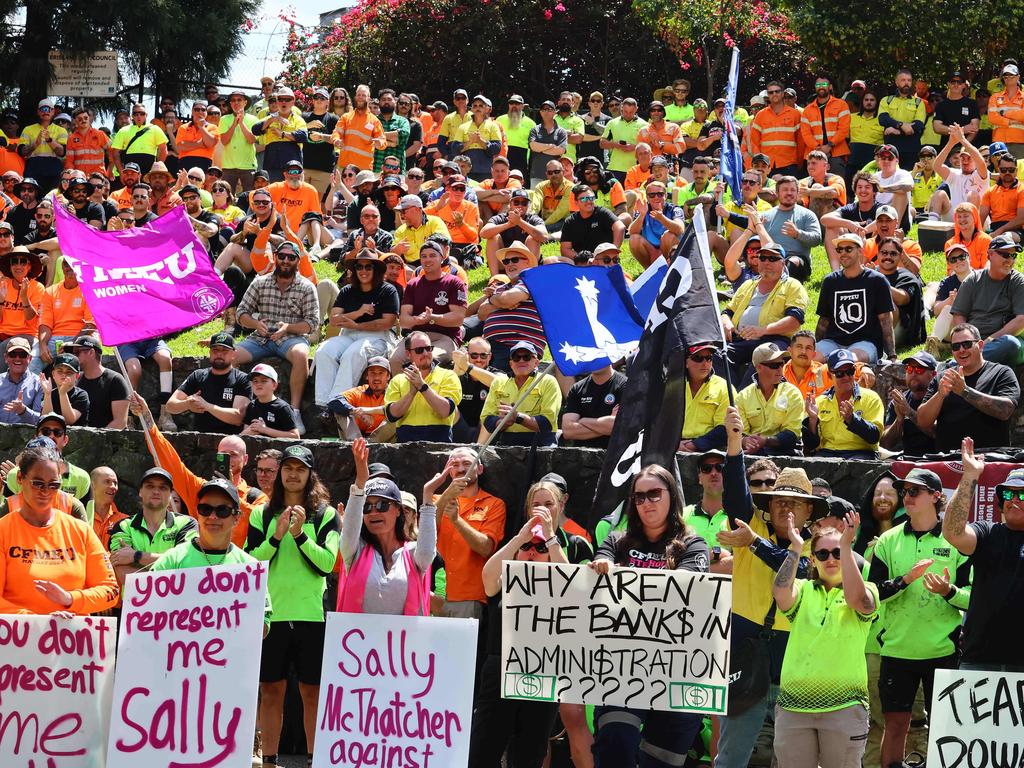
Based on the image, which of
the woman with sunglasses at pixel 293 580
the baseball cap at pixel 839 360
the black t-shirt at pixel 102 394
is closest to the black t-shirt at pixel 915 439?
the baseball cap at pixel 839 360

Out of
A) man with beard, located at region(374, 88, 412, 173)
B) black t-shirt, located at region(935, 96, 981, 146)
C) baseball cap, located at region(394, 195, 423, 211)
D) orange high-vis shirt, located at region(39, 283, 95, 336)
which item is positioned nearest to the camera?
orange high-vis shirt, located at region(39, 283, 95, 336)

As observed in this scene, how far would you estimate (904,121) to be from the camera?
20.3 m

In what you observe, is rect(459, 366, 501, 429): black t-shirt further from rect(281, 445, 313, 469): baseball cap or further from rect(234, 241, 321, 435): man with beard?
rect(281, 445, 313, 469): baseball cap

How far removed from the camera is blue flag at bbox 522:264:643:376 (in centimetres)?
924

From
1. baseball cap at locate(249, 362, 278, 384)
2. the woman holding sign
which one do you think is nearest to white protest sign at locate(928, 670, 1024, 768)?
the woman holding sign

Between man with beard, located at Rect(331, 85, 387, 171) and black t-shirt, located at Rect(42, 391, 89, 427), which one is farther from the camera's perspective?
man with beard, located at Rect(331, 85, 387, 171)

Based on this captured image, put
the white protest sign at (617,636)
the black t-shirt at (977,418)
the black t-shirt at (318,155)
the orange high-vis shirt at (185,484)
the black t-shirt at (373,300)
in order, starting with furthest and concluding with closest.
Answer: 1. the black t-shirt at (318,155)
2. the black t-shirt at (373,300)
3. the black t-shirt at (977,418)
4. the orange high-vis shirt at (185,484)
5. the white protest sign at (617,636)

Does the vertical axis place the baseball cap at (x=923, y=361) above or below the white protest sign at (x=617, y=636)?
above

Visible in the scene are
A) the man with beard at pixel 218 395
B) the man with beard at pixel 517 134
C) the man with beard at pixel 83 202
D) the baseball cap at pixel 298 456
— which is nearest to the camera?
the baseball cap at pixel 298 456

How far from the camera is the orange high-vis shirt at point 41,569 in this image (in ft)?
26.9

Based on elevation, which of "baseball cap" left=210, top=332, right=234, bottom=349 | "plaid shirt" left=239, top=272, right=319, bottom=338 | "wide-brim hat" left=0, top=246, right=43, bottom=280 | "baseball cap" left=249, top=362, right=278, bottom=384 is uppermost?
"wide-brim hat" left=0, top=246, right=43, bottom=280

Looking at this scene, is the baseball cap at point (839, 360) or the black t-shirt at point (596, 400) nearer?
the baseball cap at point (839, 360)

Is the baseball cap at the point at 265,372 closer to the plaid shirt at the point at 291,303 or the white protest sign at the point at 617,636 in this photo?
the plaid shirt at the point at 291,303

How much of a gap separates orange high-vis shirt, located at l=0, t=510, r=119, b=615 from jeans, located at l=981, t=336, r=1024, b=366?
6.95 meters
